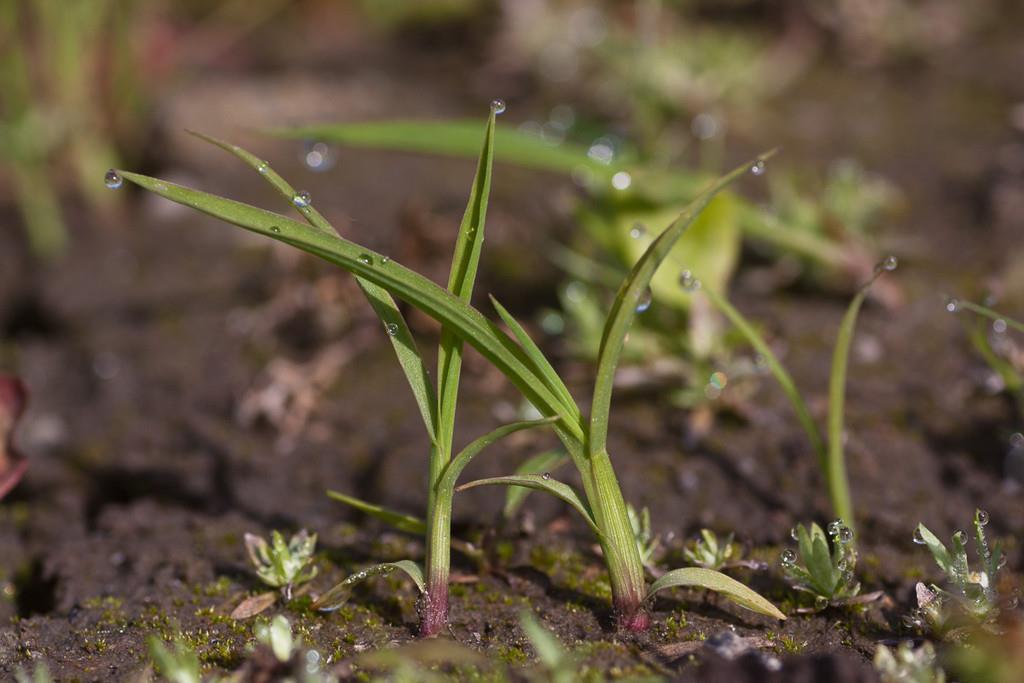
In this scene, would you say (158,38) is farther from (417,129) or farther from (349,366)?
(417,129)

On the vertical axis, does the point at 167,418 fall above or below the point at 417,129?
below

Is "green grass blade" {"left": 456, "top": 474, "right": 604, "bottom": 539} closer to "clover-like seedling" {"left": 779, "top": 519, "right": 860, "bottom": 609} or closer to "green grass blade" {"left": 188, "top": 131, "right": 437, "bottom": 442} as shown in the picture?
"green grass blade" {"left": 188, "top": 131, "right": 437, "bottom": 442}

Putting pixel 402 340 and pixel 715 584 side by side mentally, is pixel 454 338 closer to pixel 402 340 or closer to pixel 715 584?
pixel 402 340

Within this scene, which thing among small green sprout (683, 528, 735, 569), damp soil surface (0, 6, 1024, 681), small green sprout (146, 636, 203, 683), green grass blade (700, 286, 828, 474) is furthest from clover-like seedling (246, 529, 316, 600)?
green grass blade (700, 286, 828, 474)

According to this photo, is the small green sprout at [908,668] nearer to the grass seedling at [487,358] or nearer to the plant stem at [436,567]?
the grass seedling at [487,358]

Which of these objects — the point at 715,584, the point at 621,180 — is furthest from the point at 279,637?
the point at 621,180

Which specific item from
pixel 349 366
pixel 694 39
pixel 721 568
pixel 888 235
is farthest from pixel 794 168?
pixel 721 568
